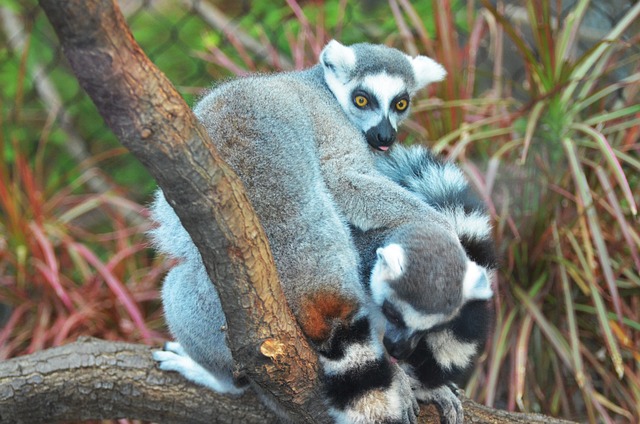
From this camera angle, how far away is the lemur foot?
2.21 meters

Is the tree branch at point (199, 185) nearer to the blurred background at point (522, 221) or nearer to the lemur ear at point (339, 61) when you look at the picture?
the lemur ear at point (339, 61)

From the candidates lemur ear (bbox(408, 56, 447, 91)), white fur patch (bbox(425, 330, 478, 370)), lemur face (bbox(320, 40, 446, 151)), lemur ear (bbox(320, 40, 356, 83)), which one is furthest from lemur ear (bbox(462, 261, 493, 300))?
lemur ear (bbox(408, 56, 447, 91))

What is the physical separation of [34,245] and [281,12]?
2.28m

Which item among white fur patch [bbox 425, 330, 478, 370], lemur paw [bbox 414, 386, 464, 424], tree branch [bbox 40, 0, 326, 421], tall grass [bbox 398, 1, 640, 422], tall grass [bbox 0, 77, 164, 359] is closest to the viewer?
tree branch [bbox 40, 0, 326, 421]

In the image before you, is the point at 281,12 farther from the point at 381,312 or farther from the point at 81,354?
the point at 381,312

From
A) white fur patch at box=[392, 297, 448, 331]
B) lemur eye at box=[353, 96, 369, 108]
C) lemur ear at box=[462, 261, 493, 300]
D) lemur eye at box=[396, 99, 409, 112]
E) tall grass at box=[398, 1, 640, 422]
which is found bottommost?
tall grass at box=[398, 1, 640, 422]

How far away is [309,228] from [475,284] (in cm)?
44

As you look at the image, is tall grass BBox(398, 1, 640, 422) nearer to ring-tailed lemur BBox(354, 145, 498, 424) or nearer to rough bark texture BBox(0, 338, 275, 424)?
ring-tailed lemur BBox(354, 145, 498, 424)

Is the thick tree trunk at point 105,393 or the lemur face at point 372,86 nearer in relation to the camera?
the thick tree trunk at point 105,393

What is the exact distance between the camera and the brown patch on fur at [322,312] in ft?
5.86

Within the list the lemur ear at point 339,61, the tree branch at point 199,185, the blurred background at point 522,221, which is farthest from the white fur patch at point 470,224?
the blurred background at point 522,221

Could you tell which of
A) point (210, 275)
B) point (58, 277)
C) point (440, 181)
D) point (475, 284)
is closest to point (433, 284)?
point (475, 284)

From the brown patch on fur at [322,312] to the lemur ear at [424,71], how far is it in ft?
3.83

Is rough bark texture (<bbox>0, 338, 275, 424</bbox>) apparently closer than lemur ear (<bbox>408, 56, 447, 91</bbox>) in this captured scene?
Yes
